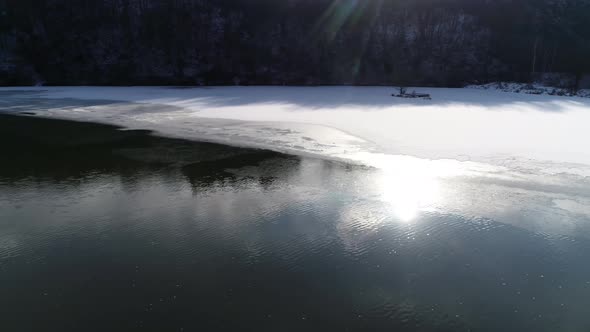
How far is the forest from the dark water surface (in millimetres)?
33579

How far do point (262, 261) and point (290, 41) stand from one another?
39106 mm

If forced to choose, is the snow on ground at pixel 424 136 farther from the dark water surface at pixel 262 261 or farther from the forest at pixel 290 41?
the forest at pixel 290 41

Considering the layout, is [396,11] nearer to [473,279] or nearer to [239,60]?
[239,60]

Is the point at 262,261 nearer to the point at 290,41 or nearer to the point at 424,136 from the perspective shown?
the point at 424,136

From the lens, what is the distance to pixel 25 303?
17.6 ft

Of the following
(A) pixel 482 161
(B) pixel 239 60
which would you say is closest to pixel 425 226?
(A) pixel 482 161

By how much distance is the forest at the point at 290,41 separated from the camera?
4138 centimetres

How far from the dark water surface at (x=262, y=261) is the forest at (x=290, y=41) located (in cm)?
3358

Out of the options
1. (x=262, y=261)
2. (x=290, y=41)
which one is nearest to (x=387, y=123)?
(x=262, y=261)

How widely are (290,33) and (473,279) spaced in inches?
1579

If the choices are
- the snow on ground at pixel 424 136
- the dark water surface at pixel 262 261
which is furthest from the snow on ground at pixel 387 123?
the dark water surface at pixel 262 261

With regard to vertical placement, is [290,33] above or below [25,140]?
above

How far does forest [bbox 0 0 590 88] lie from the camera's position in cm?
4138

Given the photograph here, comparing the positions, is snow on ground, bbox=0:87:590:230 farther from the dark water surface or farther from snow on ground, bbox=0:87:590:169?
the dark water surface
